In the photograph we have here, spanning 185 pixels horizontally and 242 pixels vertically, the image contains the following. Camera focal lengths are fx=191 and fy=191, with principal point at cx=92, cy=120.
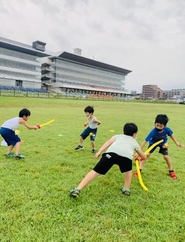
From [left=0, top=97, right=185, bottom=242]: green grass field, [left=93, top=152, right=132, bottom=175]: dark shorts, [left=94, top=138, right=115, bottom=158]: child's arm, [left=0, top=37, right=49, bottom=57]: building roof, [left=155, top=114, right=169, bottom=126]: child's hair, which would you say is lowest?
[left=0, top=97, right=185, bottom=242]: green grass field

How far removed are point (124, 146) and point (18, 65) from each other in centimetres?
7267

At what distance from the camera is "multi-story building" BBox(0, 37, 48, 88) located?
63.3 metres

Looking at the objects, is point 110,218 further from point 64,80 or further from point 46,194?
point 64,80

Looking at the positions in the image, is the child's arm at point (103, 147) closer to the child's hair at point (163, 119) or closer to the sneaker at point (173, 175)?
the child's hair at point (163, 119)

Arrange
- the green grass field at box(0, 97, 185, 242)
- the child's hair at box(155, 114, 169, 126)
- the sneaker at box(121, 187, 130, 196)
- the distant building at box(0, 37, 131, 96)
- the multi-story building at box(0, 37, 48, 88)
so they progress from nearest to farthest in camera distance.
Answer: the green grass field at box(0, 97, 185, 242) → the sneaker at box(121, 187, 130, 196) → the child's hair at box(155, 114, 169, 126) → the multi-story building at box(0, 37, 48, 88) → the distant building at box(0, 37, 131, 96)

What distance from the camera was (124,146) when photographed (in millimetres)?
3266

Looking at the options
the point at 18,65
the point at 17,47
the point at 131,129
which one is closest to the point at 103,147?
the point at 131,129

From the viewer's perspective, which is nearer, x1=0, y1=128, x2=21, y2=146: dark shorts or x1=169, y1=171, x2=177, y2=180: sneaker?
x1=169, y1=171, x2=177, y2=180: sneaker

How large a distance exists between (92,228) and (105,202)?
2.25 ft

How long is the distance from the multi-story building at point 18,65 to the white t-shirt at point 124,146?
66803 millimetres

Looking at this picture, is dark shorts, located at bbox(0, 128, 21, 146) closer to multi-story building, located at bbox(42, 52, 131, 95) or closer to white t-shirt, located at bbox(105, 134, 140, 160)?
white t-shirt, located at bbox(105, 134, 140, 160)

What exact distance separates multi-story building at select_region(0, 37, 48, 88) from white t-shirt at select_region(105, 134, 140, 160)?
6680 cm

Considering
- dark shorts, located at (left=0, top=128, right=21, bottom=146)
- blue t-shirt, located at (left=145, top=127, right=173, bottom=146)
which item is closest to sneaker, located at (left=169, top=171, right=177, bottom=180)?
blue t-shirt, located at (left=145, top=127, right=173, bottom=146)

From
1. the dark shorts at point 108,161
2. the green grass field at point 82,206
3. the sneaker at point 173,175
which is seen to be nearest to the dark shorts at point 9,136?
the green grass field at point 82,206
